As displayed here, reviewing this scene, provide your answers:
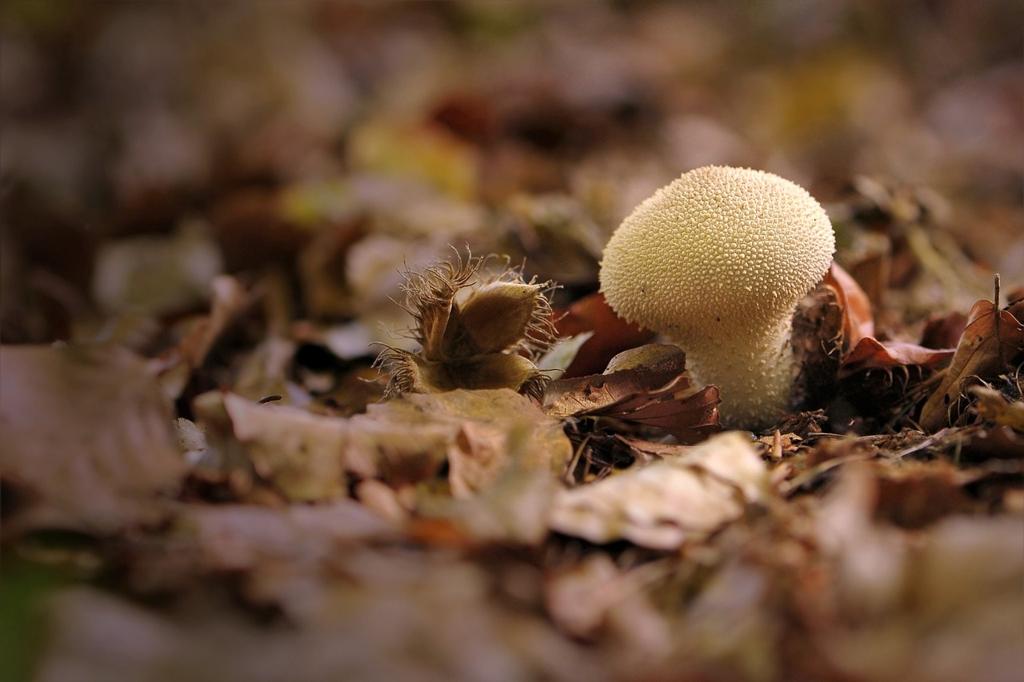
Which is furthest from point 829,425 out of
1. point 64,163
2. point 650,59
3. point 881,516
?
point 650,59

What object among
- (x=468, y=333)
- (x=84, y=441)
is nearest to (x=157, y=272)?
(x=468, y=333)

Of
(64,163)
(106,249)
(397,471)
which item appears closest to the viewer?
(397,471)

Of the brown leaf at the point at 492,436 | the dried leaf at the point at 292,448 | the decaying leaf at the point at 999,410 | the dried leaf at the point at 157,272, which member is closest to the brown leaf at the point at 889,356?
the decaying leaf at the point at 999,410

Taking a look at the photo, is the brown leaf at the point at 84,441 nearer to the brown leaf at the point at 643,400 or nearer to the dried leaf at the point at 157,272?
the brown leaf at the point at 643,400

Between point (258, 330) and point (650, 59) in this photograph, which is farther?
point (650, 59)

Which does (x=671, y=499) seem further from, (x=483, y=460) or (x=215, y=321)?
(x=215, y=321)

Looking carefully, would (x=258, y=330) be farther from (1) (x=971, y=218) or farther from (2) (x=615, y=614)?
(1) (x=971, y=218)
